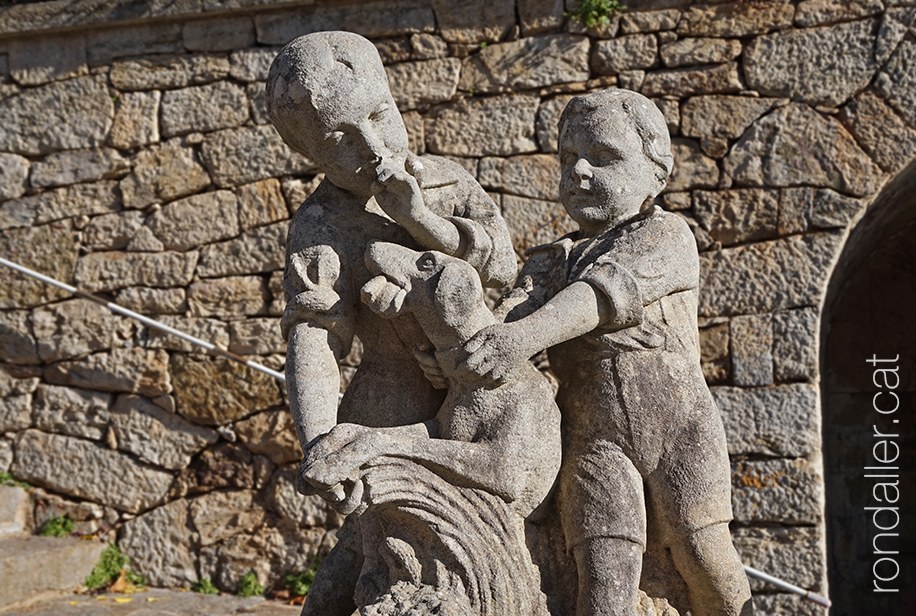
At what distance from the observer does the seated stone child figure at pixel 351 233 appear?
1.88m

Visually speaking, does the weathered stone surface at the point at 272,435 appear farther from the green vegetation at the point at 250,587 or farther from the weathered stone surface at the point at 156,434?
the green vegetation at the point at 250,587

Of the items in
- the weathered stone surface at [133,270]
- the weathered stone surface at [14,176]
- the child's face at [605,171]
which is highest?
the weathered stone surface at [14,176]

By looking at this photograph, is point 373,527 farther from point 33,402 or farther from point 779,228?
point 33,402

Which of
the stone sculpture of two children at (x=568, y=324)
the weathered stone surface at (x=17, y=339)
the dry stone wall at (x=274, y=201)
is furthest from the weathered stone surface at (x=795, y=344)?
the weathered stone surface at (x=17, y=339)

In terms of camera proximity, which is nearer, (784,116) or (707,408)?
(707,408)

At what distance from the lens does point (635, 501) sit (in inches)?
72.1

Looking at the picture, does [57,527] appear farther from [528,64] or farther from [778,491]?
[778,491]

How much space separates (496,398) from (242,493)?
9.92 ft

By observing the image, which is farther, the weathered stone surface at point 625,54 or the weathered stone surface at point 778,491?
the weathered stone surface at point 625,54

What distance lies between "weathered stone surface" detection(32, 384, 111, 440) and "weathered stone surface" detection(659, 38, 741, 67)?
3326 mm

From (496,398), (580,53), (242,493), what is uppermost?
(580,53)

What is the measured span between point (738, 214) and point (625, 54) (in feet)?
3.13

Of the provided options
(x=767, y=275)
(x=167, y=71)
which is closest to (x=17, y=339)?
(x=167, y=71)

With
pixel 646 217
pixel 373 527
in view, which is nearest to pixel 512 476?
pixel 373 527
